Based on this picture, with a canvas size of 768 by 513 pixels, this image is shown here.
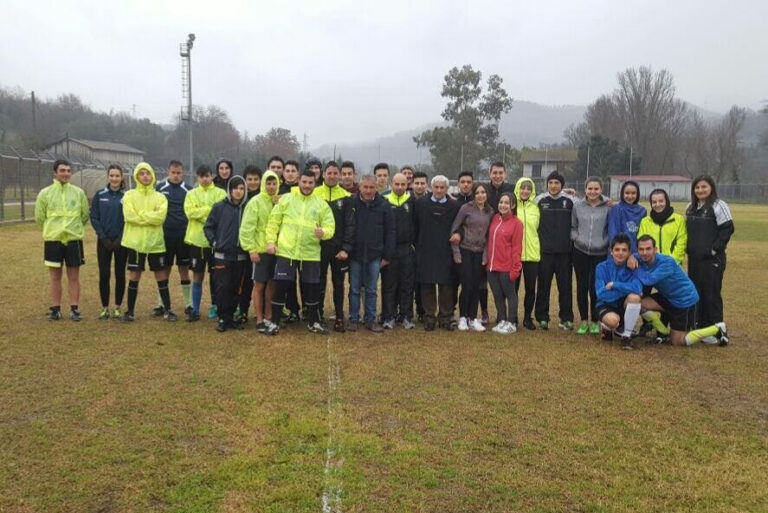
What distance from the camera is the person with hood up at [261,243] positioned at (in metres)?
6.64

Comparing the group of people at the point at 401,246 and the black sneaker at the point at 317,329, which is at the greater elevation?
the group of people at the point at 401,246

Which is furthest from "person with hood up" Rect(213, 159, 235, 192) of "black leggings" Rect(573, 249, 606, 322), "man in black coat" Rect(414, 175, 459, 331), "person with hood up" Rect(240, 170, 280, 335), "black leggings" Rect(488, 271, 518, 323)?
"black leggings" Rect(573, 249, 606, 322)

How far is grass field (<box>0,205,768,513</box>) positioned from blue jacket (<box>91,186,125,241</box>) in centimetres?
114

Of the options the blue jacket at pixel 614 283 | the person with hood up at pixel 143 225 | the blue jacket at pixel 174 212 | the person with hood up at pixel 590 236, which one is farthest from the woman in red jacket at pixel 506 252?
the person with hood up at pixel 143 225

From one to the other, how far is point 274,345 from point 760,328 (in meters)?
6.22

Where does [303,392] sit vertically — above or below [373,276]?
below

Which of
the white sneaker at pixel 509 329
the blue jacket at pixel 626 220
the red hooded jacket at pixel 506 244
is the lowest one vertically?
the white sneaker at pixel 509 329

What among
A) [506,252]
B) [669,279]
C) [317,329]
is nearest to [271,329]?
[317,329]

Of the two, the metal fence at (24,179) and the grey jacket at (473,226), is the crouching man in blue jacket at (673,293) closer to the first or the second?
the grey jacket at (473,226)

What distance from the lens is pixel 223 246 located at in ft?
22.2

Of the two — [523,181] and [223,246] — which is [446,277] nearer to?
[523,181]

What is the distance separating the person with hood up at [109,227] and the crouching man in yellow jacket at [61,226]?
0.76ft

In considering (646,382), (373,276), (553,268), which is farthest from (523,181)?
(646,382)

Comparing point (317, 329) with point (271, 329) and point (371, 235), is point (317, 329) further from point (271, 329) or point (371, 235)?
point (371, 235)
